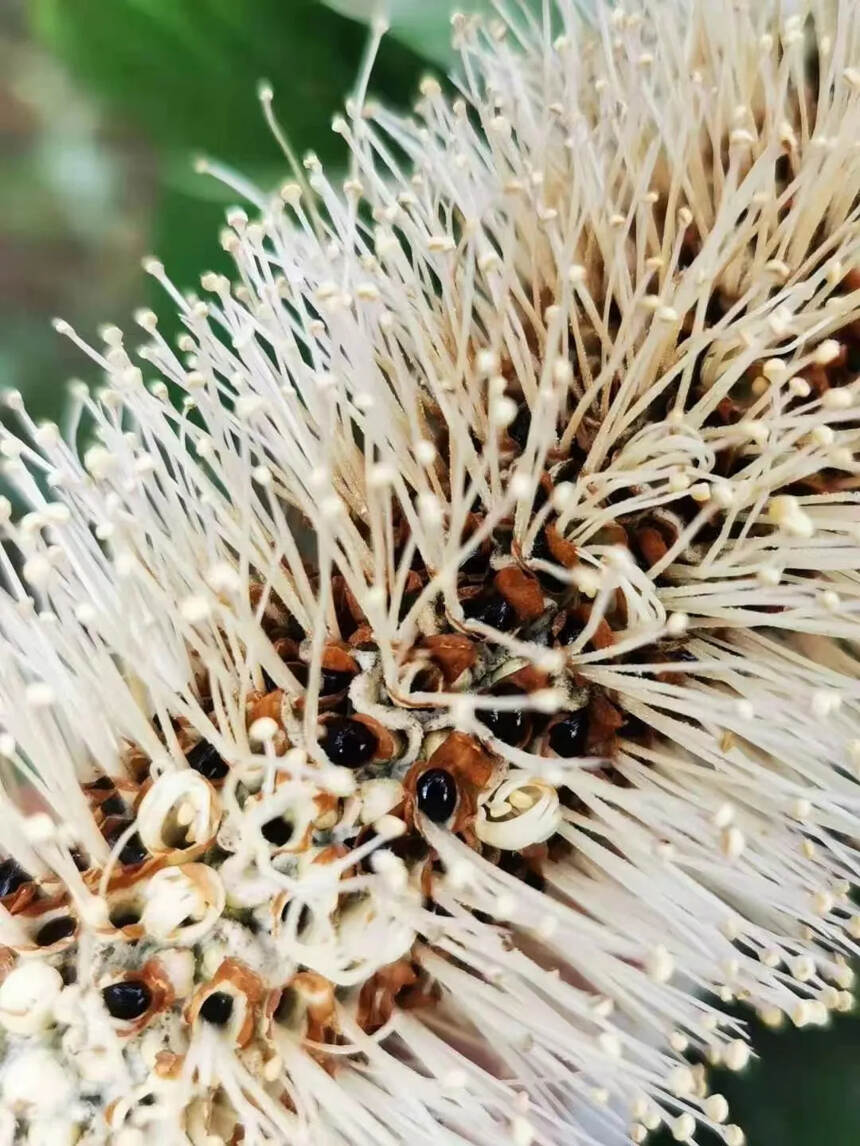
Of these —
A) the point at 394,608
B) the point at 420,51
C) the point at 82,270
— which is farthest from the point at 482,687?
the point at 82,270

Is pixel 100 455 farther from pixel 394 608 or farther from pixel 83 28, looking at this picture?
pixel 83 28

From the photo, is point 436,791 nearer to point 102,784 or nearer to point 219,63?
point 102,784

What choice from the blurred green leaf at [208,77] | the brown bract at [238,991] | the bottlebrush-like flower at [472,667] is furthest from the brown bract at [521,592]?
the blurred green leaf at [208,77]

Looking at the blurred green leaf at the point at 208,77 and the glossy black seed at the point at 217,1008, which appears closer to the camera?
the glossy black seed at the point at 217,1008

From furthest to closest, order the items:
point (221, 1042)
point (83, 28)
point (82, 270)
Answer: point (82, 270)
point (83, 28)
point (221, 1042)

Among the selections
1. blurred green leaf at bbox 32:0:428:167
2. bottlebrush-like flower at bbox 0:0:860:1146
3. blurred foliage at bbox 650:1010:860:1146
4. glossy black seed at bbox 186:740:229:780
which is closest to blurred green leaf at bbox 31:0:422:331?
blurred green leaf at bbox 32:0:428:167

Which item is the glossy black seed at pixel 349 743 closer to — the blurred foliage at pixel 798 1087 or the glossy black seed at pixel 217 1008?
the glossy black seed at pixel 217 1008
